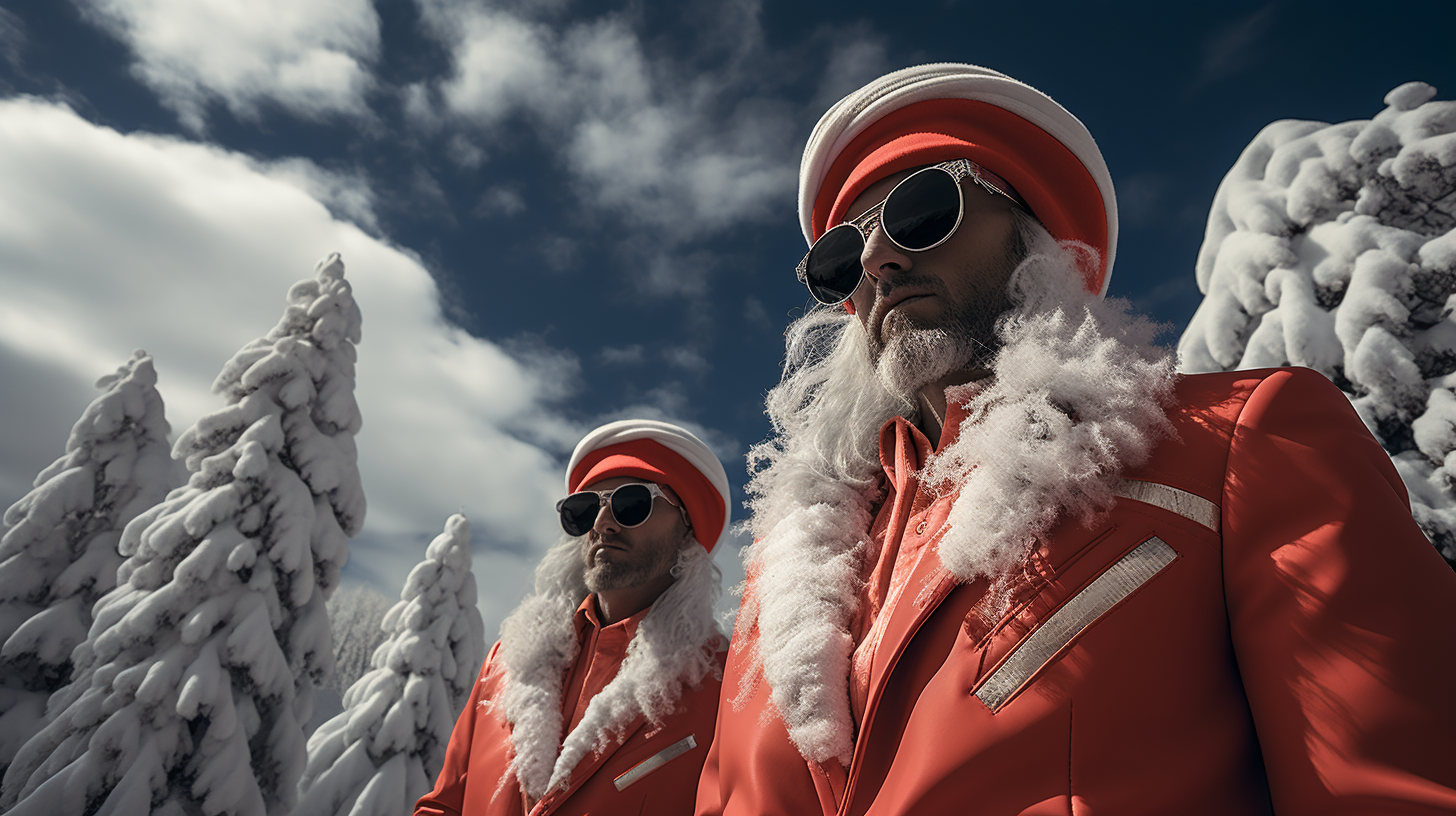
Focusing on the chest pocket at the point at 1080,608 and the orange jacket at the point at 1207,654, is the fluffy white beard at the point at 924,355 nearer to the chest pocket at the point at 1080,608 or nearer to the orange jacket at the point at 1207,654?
the orange jacket at the point at 1207,654

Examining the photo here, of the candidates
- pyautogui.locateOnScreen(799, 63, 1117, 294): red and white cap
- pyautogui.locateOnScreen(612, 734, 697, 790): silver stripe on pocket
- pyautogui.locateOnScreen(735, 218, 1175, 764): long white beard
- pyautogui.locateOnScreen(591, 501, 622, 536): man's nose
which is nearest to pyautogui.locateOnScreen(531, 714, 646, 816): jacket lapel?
pyautogui.locateOnScreen(612, 734, 697, 790): silver stripe on pocket

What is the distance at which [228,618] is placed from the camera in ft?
33.6

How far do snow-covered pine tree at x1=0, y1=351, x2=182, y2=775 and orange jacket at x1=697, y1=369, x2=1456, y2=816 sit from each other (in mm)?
16431

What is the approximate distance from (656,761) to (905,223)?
286 cm

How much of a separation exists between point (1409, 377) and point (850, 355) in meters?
6.55

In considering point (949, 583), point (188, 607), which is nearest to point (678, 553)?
point (949, 583)

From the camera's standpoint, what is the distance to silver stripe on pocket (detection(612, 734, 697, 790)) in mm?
3389

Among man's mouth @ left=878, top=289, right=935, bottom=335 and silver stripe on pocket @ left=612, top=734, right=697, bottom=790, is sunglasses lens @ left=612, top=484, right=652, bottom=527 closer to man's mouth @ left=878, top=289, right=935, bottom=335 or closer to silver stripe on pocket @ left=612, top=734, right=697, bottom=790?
silver stripe on pocket @ left=612, top=734, right=697, bottom=790

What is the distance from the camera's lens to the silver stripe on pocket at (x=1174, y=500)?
1.25 metres

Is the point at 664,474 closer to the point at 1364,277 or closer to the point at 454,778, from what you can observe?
the point at 454,778

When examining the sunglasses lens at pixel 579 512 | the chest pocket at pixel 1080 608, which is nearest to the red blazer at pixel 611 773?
the sunglasses lens at pixel 579 512

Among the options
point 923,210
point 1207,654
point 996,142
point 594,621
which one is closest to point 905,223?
point 923,210

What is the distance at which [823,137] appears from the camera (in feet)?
7.75

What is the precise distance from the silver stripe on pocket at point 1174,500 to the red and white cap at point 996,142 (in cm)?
102
